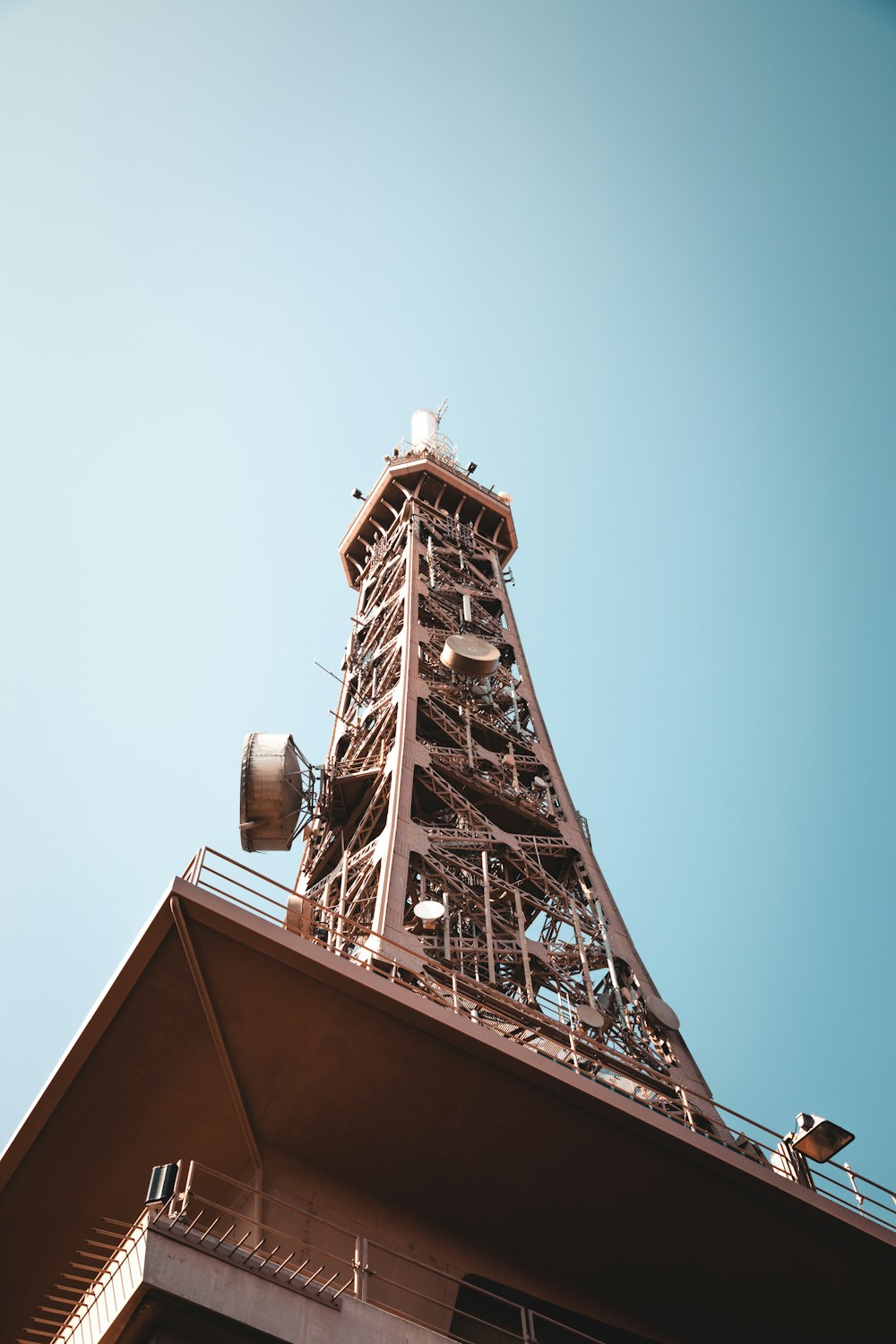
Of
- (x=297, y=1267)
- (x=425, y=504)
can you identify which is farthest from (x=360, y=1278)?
(x=425, y=504)

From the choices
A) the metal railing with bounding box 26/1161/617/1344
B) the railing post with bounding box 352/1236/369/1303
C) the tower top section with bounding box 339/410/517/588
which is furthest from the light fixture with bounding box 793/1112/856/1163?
Result: the tower top section with bounding box 339/410/517/588

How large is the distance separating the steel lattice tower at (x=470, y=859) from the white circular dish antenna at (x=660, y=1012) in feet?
0.10

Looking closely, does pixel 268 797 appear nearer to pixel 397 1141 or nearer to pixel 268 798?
pixel 268 798

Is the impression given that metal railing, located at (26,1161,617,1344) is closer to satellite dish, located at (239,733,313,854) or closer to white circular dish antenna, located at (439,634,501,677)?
satellite dish, located at (239,733,313,854)

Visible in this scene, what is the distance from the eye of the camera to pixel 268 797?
2136 centimetres

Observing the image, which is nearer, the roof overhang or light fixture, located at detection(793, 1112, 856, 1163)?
the roof overhang

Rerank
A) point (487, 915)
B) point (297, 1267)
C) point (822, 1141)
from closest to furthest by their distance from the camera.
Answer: point (297, 1267) → point (822, 1141) → point (487, 915)

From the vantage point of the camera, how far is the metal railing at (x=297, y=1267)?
8500mm

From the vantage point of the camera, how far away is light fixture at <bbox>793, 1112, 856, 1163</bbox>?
1438cm

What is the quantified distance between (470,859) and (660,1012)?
15.3 ft

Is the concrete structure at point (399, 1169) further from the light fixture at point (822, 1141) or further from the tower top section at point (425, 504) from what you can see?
the tower top section at point (425, 504)

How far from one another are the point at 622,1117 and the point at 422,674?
1693 centimetres

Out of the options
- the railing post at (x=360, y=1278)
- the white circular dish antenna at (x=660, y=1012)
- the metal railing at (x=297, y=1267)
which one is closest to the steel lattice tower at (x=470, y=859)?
the white circular dish antenna at (x=660, y=1012)

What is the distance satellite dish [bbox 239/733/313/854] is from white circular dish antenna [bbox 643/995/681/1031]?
7.22 metres
